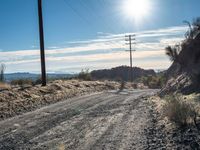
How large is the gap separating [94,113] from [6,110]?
18.4 ft

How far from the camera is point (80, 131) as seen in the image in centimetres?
1606

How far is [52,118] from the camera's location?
2061 centimetres

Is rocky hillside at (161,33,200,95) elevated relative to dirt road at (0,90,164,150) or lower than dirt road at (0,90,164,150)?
elevated

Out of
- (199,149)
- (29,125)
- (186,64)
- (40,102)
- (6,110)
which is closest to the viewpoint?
(199,149)

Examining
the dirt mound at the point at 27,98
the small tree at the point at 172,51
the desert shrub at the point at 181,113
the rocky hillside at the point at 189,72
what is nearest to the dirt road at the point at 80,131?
the desert shrub at the point at 181,113

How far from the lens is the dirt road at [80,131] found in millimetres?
13336

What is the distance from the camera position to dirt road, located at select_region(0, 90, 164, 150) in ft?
43.8

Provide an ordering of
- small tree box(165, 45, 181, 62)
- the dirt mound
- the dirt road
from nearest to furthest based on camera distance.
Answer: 1. the dirt road
2. the dirt mound
3. small tree box(165, 45, 181, 62)

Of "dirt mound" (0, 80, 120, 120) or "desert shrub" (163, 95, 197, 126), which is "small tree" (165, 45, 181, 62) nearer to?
"dirt mound" (0, 80, 120, 120)

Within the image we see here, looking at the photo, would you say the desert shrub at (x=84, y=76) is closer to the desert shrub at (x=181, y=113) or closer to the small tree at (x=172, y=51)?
the small tree at (x=172, y=51)

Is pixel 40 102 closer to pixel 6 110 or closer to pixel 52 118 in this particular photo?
pixel 6 110

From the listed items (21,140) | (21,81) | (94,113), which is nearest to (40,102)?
(94,113)

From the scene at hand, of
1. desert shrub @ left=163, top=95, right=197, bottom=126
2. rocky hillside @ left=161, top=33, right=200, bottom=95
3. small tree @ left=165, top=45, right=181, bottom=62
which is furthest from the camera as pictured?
small tree @ left=165, top=45, right=181, bottom=62

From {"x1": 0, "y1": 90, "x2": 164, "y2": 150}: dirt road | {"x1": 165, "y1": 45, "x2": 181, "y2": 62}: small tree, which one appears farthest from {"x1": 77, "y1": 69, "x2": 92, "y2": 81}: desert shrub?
{"x1": 0, "y1": 90, "x2": 164, "y2": 150}: dirt road
